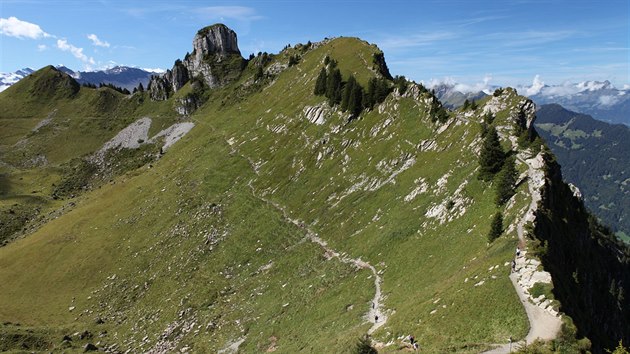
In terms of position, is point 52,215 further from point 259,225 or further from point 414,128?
point 414,128

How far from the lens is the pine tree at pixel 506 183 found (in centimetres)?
4741

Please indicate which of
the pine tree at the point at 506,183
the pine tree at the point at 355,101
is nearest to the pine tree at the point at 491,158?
the pine tree at the point at 506,183

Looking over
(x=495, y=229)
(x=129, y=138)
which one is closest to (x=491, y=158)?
(x=495, y=229)

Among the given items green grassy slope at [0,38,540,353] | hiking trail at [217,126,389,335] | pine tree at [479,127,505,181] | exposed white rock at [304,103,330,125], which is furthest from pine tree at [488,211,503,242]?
exposed white rock at [304,103,330,125]

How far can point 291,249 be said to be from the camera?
224 feet

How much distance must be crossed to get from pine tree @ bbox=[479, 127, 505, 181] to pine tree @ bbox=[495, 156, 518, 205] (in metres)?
2.24

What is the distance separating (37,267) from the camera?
8812cm

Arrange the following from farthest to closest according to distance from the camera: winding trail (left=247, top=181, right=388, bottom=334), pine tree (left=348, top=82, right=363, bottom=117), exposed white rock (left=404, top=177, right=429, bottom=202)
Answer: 1. pine tree (left=348, top=82, right=363, bottom=117)
2. exposed white rock (left=404, top=177, right=429, bottom=202)
3. winding trail (left=247, top=181, right=388, bottom=334)

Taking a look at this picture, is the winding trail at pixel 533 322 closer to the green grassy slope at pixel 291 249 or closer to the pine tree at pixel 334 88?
the green grassy slope at pixel 291 249

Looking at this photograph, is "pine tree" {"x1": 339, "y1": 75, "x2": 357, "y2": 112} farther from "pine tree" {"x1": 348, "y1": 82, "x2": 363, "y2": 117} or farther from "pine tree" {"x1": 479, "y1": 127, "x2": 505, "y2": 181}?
"pine tree" {"x1": 479, "y1": 127, "x2": 505, "y2": 181}

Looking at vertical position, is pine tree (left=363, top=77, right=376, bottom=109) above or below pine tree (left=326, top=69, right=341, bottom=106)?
below

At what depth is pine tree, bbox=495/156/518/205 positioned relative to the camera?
47406 millimetres

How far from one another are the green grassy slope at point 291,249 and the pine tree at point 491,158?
5.25 ft

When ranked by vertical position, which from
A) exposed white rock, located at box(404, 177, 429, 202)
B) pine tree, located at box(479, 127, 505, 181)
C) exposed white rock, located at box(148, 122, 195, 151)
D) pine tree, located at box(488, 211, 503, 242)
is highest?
exposed white rock, located at box(148, 122, 195, 151)
